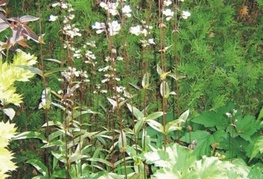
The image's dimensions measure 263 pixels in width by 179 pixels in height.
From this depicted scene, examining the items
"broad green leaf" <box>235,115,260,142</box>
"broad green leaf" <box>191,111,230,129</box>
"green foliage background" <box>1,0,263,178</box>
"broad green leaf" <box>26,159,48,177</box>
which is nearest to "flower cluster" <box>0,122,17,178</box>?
"broad green leaf" <box>26,159,48,177</box>

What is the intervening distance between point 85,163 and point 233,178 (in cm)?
93

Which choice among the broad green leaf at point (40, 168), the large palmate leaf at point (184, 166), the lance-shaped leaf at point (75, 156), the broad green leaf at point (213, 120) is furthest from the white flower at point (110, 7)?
the broad green leaf at point (213, 120)

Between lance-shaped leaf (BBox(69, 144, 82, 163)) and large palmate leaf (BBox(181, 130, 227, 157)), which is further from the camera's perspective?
large palmate leaf (BBox(181, 130, 227, 157))

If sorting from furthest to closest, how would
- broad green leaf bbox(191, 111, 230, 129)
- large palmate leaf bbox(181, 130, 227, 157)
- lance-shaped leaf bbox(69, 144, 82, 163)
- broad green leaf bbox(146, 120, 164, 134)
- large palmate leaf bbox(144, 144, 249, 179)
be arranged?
broad green leaf bbox(191, 111, 230, 129)
large palmate leaf bbox(181, 130, 227, 157)
lance-shaped leaf bbox(69, 144, 82, 163)
broad green leaf bbox(146, 120, 164, 134)
large palmate leaf bbox(144, 144, 249, 179)

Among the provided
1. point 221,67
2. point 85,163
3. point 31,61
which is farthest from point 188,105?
point 31,61

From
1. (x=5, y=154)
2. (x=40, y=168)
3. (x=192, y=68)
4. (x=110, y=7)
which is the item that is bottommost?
(x=40, y=168)

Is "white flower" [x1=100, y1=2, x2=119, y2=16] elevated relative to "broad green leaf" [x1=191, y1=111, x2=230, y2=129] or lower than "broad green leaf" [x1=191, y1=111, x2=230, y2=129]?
elevated

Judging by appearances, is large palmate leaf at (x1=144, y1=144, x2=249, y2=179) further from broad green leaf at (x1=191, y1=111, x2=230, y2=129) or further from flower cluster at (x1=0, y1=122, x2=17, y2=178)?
broad green leaf at (x1=191, y1=111, x2=230, y2=129)

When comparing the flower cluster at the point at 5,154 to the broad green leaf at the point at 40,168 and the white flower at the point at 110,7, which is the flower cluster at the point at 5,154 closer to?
the white flower at the point at 110,7

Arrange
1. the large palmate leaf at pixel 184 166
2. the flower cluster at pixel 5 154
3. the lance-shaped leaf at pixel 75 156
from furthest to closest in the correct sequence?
the lance-shaped leaf at pixel 75 156, the large palmate leaf at pixel 184 166, the flower cluster at pixel 5 154

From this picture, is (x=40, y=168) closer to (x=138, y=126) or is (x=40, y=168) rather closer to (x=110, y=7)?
(x=138, y=126)

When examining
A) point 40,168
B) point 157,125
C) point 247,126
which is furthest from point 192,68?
point 40,168

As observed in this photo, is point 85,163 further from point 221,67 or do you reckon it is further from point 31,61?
point 221,67

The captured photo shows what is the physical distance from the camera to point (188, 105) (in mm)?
3086
